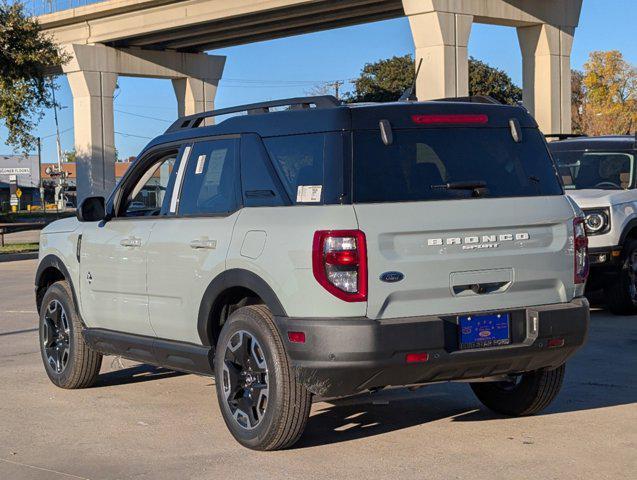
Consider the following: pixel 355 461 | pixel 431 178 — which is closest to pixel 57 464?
pixel 355 461

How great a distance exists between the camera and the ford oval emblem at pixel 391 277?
19.8 ft

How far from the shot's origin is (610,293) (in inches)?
510

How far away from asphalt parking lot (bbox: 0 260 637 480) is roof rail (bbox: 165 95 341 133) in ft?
5.92

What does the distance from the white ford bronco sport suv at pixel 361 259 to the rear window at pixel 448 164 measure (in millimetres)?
11

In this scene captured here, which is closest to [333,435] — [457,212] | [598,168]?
[457,212]

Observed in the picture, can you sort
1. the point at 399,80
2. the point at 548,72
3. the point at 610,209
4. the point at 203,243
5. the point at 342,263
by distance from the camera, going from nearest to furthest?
1. the point at 342,263
2. the point at 203,243
3. the point at 610,209
4. the point at 548,72
5. the point at 399,80

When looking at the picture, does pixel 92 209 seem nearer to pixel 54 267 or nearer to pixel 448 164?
pixel 54 267

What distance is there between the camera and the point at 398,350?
603 centimetres

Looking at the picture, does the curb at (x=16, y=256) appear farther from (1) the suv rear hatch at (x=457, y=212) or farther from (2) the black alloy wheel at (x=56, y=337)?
(1) the suv rear hatch at (x=457, y=212)

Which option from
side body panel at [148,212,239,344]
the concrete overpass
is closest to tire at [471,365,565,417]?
side body panel at [148,212,239,344]

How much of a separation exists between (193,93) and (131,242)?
47.1 metres

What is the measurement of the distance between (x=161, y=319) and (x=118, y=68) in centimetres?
4589

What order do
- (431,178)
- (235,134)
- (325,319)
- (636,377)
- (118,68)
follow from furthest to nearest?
(118,68), (636,377), (235,134), (431,178), (325,319)

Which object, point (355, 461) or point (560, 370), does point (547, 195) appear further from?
point (355, 461)
